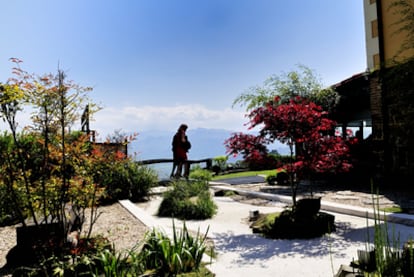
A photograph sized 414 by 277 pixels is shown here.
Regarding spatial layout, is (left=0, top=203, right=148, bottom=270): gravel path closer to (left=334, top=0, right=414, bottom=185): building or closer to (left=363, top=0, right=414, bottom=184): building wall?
(left=334, top=0, right=414, bottom=185): building

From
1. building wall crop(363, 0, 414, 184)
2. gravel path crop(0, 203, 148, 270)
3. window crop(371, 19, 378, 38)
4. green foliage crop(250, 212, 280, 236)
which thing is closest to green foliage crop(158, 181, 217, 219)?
gravel path crop(0, 203, 148, 270)

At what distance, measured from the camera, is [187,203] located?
23.7 ft

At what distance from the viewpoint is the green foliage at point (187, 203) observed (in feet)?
23.0

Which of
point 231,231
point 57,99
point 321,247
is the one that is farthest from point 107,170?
point 321,247

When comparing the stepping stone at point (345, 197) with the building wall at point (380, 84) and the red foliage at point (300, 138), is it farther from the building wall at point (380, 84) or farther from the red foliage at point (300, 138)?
the red foliage at point (300, 138)

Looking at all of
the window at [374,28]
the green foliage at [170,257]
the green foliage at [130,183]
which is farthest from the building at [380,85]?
the green foliage at [130,183]

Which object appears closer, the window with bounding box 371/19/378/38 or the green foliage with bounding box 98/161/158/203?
the green foliage with bounding box 98/161/158/203

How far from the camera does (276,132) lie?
→ 549 centimetres

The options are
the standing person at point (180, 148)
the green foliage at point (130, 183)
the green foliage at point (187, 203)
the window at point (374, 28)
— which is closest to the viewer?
the green foliage at point (187, 203)

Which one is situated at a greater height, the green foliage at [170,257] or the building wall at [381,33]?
the building wall at [381,33]

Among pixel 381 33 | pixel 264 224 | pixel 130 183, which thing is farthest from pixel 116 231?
pixel 381 33

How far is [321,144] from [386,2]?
792cm

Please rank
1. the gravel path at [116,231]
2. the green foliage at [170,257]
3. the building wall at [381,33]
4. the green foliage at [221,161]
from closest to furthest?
1. the green foliage at [170,257]
2. the gravel path at [116,231]
3. the building wall at [381,33]
4. the green foliage at [221,161]

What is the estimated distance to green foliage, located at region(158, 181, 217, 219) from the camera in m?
7.01
